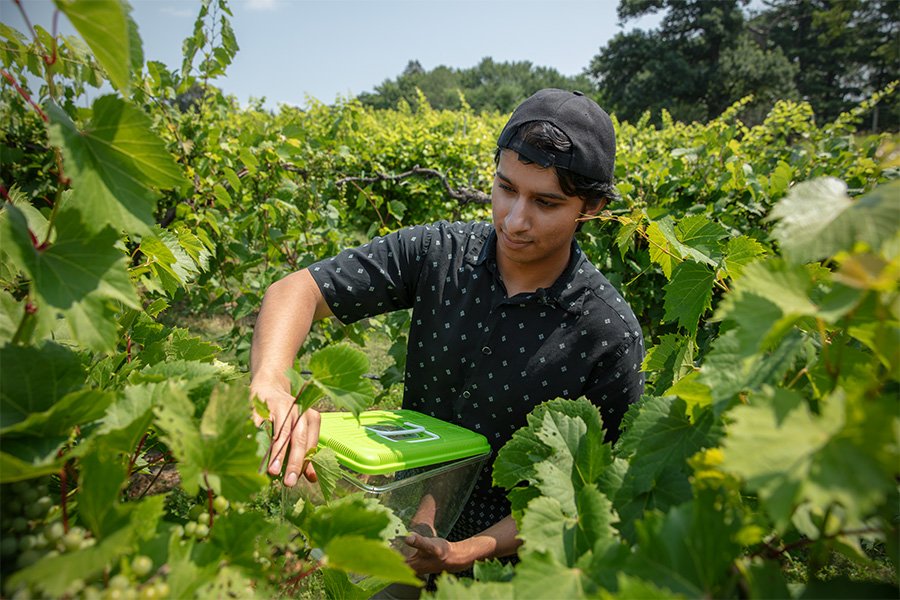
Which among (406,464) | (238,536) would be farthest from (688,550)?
(406,464)

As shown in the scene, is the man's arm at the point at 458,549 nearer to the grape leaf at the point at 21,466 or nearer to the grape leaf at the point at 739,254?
the grape leaf at the point at 739,254

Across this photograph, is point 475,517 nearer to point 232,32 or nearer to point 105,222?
point 105,222

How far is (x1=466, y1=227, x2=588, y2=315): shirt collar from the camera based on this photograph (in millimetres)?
1993

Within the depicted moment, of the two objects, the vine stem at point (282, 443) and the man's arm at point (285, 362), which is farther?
the man's arm at point (285, 362)

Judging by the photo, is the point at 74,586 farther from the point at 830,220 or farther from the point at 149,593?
the point at 830,220

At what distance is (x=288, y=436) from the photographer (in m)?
1.05

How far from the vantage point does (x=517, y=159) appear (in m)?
1.90

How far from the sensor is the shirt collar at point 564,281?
199cm

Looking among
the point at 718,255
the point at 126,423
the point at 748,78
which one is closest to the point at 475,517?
the point at 718,255

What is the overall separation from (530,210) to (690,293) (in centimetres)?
63

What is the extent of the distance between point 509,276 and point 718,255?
776mm

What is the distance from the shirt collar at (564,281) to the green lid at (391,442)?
1.93 feet

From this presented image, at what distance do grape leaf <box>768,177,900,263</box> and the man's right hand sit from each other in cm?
70

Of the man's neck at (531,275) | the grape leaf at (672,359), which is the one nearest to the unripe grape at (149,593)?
the grape leaf at (672,359)
